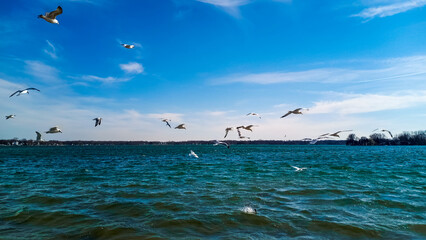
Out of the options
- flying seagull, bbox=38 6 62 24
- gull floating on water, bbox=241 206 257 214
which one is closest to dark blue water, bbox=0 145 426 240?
gull floating on water, bbox=241 206 257 214

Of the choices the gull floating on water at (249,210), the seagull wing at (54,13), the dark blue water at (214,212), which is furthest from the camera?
the gull floating on water at (249,210)

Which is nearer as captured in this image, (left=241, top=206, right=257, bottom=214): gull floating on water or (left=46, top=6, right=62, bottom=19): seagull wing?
(left=46, top=6, right=62, bottom=19): seagull wing

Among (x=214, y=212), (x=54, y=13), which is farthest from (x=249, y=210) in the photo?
(x=54, y=13)

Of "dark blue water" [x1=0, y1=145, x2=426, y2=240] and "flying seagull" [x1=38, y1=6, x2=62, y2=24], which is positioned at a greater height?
"flying seagull" [x1=38, y1=6, x2=62, y2=24]

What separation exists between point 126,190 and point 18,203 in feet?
17.9

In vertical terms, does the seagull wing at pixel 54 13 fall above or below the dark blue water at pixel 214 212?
above

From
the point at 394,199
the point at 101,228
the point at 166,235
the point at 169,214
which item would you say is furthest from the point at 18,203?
the point at 394,199

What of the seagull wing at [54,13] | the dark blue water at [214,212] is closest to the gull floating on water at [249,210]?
the dark blue water at [214,212]

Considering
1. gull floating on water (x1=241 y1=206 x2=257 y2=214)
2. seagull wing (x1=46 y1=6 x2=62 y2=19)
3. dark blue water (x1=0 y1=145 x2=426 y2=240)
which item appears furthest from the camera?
gull floating on water (x1=241 y1=206 x2=257 y2=214)

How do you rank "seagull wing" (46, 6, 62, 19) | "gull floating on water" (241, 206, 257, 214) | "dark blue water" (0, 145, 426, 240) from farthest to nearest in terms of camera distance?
"gull floating on water" (241, 206, 257, 214) → "seagull wing" (46, 6, 62, 19) → "dark blue water" (0, 145, 426, 240)

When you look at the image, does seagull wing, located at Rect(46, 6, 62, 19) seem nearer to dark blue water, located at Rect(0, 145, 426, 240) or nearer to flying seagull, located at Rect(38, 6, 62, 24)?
flying seagull, located at Rect(38, 6, 62, 24)

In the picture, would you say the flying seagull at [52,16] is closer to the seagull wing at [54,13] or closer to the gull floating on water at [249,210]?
the seagull wing at [54,13]

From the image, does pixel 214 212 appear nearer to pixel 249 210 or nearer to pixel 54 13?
pixel 249 210

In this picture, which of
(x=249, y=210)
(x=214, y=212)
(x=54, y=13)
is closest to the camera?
(x=54, y=13)
